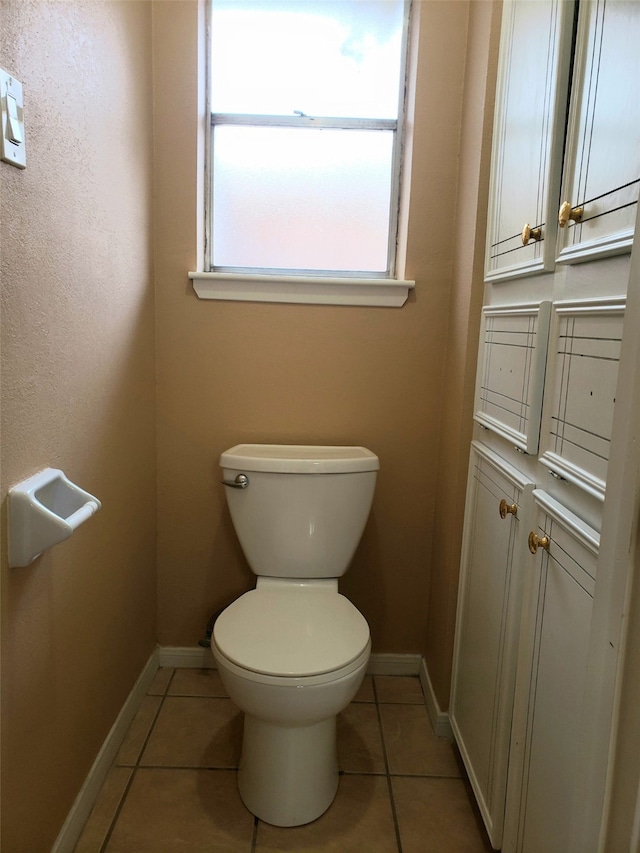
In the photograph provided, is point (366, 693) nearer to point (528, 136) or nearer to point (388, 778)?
point (388, 778)

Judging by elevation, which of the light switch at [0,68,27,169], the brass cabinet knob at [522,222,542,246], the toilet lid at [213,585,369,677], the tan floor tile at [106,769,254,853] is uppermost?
the light switch at [0,68,27,169]

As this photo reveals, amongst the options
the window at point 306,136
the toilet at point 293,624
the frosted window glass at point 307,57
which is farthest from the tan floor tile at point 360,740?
the frosted window glass at point 307,57

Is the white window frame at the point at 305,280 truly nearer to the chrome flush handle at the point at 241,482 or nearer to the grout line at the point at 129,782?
the chrome flush handle at the point at 241,482

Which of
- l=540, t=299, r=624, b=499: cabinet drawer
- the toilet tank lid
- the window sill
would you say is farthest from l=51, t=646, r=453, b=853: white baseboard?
the window sill

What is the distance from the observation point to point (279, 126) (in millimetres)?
1860

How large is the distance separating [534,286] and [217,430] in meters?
1.06

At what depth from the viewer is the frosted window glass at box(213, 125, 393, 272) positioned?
6.15 feet

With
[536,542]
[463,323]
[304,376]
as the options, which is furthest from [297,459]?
[536,542]

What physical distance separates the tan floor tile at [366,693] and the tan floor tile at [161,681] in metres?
0.60

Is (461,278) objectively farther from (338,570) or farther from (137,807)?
(137,807)

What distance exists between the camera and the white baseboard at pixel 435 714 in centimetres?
172

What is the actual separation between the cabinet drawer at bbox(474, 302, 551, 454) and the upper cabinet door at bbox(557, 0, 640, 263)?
0.16 metres

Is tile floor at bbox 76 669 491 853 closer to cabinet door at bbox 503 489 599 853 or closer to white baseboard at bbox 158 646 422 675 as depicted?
white baseboard at bbox 158 646 422 675

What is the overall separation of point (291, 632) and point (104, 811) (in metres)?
0.61
